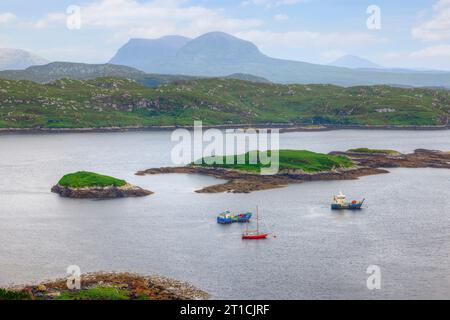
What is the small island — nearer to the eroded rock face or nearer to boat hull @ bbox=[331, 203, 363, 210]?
the eroded rock face

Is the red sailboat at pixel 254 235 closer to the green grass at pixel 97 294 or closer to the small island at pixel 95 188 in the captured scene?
the green grass at pixel 97 294

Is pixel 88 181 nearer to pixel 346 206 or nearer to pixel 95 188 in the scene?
pixel 95 188

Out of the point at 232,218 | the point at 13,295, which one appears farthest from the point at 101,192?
the point at 13,295

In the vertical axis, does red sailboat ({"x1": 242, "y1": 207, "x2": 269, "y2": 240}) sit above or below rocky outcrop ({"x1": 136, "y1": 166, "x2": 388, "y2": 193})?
below

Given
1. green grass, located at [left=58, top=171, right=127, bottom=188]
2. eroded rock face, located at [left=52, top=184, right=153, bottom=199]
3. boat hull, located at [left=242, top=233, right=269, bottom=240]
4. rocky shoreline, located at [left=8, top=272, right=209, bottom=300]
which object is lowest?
rocky shoreline, located at [left=8, top=272, right=209, bottom=300]

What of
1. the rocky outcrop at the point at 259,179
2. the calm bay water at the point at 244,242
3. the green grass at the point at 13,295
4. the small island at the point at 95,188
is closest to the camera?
the green grass at the point at 13,295

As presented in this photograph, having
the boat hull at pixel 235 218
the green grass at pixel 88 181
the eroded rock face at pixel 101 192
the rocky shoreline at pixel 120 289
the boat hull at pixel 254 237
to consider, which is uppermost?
the green grass at pixel 88 181

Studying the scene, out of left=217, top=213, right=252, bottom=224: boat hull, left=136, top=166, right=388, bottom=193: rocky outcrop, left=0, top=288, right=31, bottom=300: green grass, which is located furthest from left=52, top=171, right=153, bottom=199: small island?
left=0, top=288, right=31, bottom=300: green grass

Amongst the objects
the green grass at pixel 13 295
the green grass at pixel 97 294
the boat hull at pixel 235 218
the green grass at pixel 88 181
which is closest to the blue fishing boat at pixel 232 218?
the boat hull at pixel 235 218
